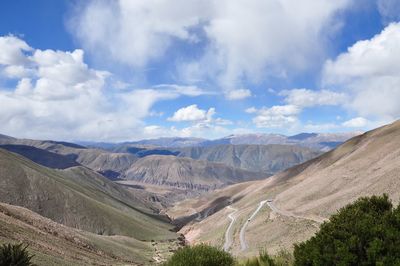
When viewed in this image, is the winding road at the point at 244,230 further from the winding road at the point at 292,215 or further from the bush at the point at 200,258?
the bush at the point at 200,258

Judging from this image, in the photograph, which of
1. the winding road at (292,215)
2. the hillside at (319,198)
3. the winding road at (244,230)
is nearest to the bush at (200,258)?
the hillside at (319,198)

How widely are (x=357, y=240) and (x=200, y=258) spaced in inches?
306

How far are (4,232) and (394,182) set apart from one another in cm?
5650

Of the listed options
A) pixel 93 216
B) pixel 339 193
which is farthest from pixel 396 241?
pixel 93 216

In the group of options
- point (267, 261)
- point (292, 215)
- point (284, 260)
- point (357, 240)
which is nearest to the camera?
point (357, 240)

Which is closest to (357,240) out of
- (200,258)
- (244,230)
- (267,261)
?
(267,261)

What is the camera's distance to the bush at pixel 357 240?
1318cm

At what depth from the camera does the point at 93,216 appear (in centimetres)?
11619

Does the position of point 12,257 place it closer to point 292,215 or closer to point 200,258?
point 200,258

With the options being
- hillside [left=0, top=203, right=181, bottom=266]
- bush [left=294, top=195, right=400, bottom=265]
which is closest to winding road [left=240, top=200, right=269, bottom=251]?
hillside [left=0, top=203, right=181, bottom=266]

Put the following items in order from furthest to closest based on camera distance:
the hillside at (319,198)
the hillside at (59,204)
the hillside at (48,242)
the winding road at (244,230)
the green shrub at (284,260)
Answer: the hillside at (59,204) < the winding road at (244,230) < the hillside at (319,198) < the hillside at (48,242) < the green shrub at (284,260)

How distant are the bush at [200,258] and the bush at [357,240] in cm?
493

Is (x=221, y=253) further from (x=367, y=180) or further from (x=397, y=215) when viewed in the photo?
(x=367, y=180)

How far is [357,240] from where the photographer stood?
13.8m
